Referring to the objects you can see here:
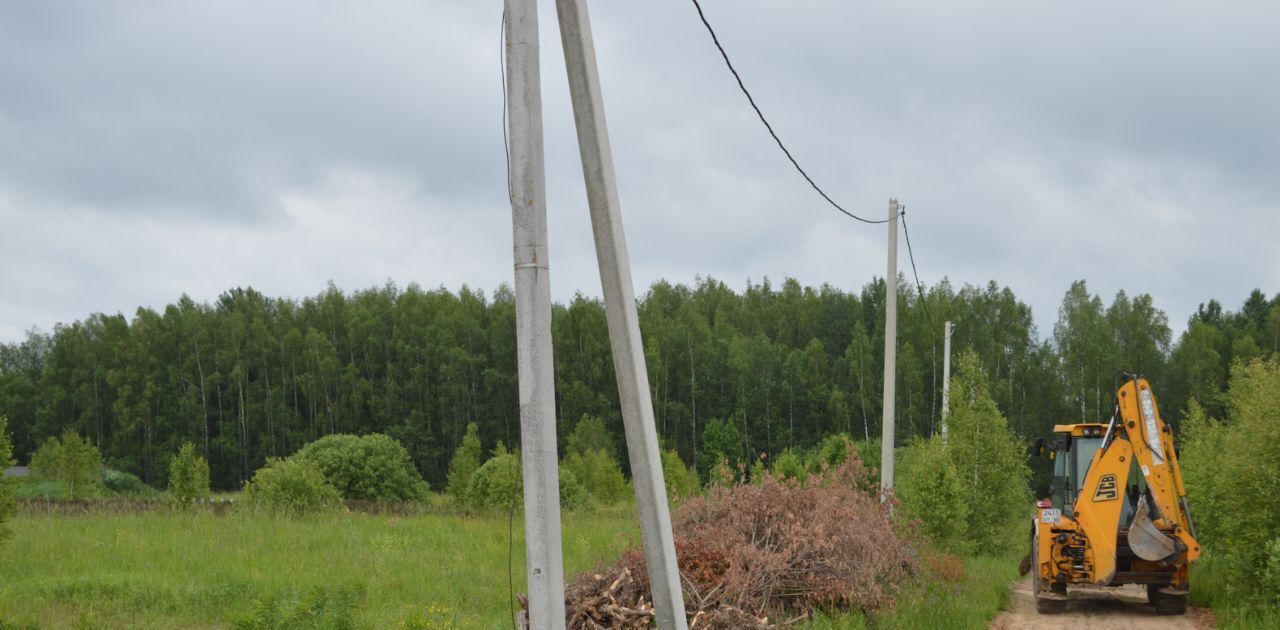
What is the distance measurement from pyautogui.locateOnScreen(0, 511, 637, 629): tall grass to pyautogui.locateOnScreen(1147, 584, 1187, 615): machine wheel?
22.6ft

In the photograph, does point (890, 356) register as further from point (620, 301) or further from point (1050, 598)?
point (620, 301)

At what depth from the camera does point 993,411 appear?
26297 millimetres

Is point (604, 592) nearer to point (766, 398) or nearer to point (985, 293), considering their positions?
point (766, 398)

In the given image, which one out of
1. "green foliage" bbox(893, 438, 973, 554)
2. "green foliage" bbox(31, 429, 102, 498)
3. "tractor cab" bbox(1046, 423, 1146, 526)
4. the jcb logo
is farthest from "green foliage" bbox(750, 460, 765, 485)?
"green foliage" bbox(31, 429, 102, 498)

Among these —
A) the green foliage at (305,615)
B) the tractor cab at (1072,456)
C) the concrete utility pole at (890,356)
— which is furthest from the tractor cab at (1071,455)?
the green foliage at (305,615)

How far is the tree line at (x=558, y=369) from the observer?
64000mm

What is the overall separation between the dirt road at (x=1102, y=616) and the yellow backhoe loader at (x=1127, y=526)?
10.7 inches

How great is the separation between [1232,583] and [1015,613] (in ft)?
9.73

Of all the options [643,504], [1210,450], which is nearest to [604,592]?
[643,504]

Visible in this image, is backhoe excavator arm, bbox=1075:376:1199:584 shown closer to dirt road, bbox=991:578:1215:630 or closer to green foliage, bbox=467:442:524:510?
dirt road, bbox=991:578:1215:630

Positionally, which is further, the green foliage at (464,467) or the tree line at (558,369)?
the tree line at (558,369)

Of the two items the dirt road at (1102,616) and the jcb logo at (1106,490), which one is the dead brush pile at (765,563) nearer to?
the dirt road at (1102,616)

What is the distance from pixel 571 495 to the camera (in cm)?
2856

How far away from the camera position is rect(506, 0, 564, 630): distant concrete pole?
6.01m
